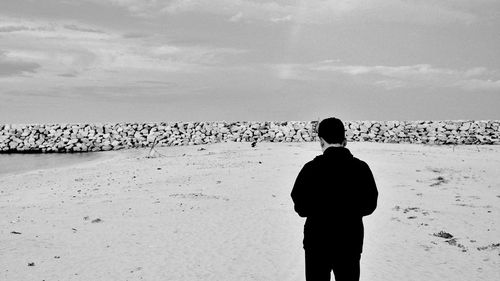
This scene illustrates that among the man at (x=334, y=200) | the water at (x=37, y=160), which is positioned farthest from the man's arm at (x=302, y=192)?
the water at (x=37, y=160)

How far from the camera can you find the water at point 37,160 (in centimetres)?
3731

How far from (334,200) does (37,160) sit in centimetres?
4145

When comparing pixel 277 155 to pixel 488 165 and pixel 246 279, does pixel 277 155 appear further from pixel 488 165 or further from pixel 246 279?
pixel 246 279

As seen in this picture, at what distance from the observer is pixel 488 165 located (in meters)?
26.2

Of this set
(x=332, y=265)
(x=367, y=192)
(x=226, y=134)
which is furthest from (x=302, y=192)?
(x=226, y=134)

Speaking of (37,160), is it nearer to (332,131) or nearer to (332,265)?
(332,265)

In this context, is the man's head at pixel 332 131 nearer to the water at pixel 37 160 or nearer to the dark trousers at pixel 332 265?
the dark trousers at pixel 332 265

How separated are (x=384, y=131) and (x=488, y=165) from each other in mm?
22588

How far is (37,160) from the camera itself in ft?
138

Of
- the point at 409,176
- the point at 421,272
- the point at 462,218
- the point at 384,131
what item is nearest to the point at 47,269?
the point at 421,272

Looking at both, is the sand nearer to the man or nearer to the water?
the man

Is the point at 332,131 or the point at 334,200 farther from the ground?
the point at 332,131

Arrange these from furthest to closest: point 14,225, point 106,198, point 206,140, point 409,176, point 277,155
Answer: point 206,140
point 277,155
point 409,176
point 106,198
point 14,225

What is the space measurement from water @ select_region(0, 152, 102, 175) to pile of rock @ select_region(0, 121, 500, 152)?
310cm
